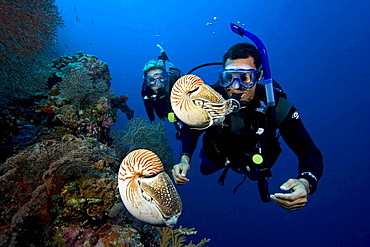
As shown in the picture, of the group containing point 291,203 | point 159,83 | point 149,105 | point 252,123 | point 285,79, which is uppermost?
point 285,79

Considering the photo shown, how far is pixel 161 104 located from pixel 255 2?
240 ft

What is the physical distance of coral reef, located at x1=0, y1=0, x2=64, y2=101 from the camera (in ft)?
14.3

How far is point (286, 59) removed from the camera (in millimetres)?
69312

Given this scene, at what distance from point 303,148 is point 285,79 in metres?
75.2

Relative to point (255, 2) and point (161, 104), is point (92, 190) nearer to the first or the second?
point (161, 104)

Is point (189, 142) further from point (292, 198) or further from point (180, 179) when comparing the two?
point (292, 198)

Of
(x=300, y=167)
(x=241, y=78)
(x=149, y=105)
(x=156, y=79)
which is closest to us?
(x=300, y=167)

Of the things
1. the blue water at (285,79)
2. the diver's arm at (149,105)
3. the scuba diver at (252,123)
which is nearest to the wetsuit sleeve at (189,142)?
the scuba diver at (252,123)

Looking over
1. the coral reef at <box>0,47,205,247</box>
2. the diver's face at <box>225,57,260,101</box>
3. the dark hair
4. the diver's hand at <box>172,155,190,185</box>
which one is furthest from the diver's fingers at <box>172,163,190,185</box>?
the dark hair

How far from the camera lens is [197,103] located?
1.55 metres

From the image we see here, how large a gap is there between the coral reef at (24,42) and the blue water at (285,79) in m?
15.4

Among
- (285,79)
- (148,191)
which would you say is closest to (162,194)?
(148,191)

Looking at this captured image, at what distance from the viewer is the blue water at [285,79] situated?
34.9 meters

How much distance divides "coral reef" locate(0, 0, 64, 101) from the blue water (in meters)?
Answer: 15.4
